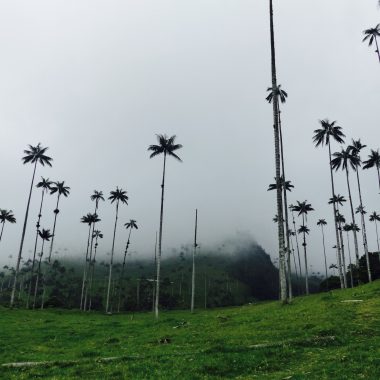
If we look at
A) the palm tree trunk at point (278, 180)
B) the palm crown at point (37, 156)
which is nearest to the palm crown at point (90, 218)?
the palm crown at point (37, 156)

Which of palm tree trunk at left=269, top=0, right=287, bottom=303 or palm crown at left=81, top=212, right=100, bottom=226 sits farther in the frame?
palm crown at left=81, top=212, right=100, bottom=226

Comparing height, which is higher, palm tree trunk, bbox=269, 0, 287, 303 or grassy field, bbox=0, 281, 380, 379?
palm tree trunk, bbox=269, 0, 287, 303

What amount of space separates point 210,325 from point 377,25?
186 feet

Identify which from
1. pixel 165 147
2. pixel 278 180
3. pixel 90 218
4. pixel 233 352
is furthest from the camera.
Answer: pixel 90 218

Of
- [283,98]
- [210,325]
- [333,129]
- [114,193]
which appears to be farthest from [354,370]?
[114,193]

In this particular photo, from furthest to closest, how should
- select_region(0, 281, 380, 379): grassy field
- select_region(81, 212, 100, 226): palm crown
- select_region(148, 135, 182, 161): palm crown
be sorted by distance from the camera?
select_region(81, 212, 100, 226): palm crown
select_region(148, 135, 182, 161): palm crown
select_region(0, 281, 380, 379): grassy field

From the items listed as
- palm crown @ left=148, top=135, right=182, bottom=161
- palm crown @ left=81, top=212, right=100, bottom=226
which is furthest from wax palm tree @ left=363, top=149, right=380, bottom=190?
palm crown @ left=81, top=212, right=100, bottom=226

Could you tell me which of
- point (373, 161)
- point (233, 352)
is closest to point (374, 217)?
point (373, 161)

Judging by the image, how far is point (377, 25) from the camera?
65688 mm

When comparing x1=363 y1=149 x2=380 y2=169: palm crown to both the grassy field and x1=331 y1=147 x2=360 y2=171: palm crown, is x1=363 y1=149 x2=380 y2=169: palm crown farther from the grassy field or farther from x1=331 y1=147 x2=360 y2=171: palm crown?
the grassy field

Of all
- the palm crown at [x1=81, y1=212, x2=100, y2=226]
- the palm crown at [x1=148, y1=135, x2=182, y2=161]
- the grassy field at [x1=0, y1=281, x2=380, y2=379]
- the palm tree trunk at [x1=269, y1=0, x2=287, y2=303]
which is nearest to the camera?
the grassy field at [x1=0, y1=281, x2=380, y2=379]

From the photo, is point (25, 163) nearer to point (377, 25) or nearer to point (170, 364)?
point (377, 25)

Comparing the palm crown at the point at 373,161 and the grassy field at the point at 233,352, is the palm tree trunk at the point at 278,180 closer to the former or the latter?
the grassy field at the point at 233,352

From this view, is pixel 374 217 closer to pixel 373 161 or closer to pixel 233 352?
pixel 373 161
